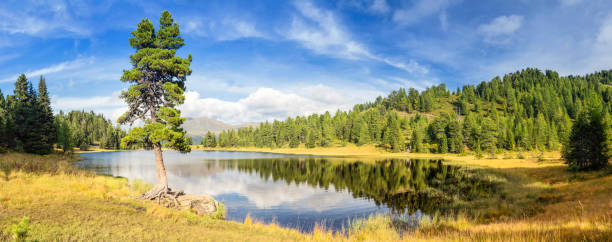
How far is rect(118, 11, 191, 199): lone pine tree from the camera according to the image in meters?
22.0

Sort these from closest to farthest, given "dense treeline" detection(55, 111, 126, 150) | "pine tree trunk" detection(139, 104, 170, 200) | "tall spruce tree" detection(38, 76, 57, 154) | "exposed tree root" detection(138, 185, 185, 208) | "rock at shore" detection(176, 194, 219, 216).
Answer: "exposed tree root" detection(138, 185, 185, 208), "rock at shore" detection(176, 194, 219, 216), "pine tree trunk" detection(139, 104, 170, 200), "tall spruce tree" detection(38, 76, 57, 154), "dense treeline" detection(55, 111, 126, 150)

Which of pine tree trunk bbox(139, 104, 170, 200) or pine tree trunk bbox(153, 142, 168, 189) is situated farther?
pine tree trunk bbox(153, 142, 168, 189)

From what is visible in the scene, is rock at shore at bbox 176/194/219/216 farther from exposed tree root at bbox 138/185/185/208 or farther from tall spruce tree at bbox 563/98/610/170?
tall spruce tree at bbox 563/98/610/170

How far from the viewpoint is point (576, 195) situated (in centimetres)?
2364

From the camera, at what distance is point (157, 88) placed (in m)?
23.8

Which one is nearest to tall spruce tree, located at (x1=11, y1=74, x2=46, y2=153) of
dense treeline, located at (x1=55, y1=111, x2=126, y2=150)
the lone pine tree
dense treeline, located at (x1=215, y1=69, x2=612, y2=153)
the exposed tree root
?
dense treeline, located at (x1=55, y1=111, x2=126, y2=150)

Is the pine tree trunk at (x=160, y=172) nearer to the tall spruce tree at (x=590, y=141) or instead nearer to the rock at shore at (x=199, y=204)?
the rock at shore at (x=199, y=204)

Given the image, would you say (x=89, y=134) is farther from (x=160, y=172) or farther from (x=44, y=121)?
(x=160, y=172)

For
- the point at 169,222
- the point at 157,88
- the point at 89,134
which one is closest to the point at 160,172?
the point at 157,88

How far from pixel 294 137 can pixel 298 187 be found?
12301 cm

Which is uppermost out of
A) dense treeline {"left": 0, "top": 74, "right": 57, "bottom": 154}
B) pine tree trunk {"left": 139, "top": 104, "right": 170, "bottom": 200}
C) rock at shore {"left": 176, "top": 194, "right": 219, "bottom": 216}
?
dense treeline {"left": 0, "top": 74, "right": 57, "bottom": 154}

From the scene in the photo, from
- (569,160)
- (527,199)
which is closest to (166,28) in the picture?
(527,199)

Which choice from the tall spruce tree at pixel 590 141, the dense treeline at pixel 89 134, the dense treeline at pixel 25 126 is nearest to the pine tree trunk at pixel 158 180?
the dense treeline at pixel 25 126

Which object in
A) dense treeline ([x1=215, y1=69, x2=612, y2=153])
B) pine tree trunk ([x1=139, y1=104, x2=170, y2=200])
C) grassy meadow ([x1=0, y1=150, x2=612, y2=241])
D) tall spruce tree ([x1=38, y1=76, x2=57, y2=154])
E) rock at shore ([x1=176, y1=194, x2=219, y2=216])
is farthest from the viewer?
dense treeline ([x1=215, y1=69, x2=612, y2=153])
